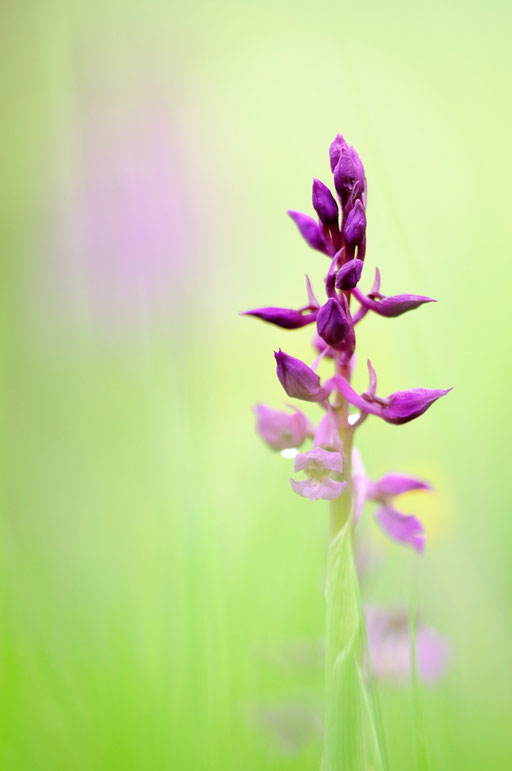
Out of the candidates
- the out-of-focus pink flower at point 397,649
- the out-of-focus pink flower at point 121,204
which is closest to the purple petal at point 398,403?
the out-of-focus pink flower at point 397,649

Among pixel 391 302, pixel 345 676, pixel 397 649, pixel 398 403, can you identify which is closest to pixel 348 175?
pixel 391 302

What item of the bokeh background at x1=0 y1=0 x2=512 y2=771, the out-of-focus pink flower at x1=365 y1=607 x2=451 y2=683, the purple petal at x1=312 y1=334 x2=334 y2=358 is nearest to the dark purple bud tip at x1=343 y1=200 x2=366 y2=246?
the purple petal at x1=312 y1=334 x2=334 y2=358

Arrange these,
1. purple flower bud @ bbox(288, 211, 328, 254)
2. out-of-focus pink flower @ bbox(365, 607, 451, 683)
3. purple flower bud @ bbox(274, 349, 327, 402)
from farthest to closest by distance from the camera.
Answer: out-of-focus pink flower @ bbox(365, 607, 451, 683) → purple flower bud @ bbox(288, 211, 328, 254) → purple flower bud @ bbox(274, 349, 327, 402)

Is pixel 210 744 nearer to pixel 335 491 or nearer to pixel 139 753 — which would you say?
pixel 139 753

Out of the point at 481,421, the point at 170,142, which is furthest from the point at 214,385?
the point at 170,142

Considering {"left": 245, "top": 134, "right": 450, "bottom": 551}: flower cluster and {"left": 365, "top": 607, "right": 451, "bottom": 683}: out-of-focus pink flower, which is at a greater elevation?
{"left": 245, "top": 134, "right": 450, "bottom": 551}: flower cluster

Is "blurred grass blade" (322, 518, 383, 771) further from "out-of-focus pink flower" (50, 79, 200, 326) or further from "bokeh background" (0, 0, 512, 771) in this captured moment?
"out-of-focus pink flower" (50, 79, 200, 326)

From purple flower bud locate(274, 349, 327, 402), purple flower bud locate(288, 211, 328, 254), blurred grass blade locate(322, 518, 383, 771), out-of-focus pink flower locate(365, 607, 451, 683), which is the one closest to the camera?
blurred grass blade locate(322, 518, 383, 771)
